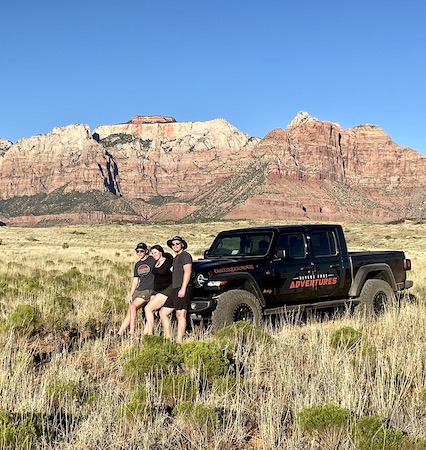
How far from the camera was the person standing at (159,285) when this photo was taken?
8.32m

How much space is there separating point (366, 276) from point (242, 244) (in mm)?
2650

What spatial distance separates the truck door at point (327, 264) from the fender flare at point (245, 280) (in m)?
1.39

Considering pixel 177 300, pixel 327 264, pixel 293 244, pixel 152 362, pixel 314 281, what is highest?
pixel 293 244

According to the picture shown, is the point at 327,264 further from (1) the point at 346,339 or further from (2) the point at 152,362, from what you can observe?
(2) the point at 152,362

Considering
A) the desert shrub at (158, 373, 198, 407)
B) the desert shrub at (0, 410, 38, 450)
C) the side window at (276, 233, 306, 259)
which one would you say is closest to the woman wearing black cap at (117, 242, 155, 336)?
the side window at (276, 233, 306, 259)

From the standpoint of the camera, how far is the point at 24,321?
28.6 ft

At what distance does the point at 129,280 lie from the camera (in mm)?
18641

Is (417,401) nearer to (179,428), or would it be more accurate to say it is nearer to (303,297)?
(179,428)

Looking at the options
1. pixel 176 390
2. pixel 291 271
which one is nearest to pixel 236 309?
pixel 291 271

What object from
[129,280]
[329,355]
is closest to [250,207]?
[129,280]

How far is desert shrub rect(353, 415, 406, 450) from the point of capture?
12.9ft

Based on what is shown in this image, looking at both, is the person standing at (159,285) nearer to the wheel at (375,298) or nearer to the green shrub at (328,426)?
the wheel at (375,298)

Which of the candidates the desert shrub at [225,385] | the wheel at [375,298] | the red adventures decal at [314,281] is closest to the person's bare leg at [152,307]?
the red adventures decal at [314,281]

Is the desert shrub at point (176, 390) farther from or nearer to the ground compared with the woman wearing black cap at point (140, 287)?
nearer to the ground
